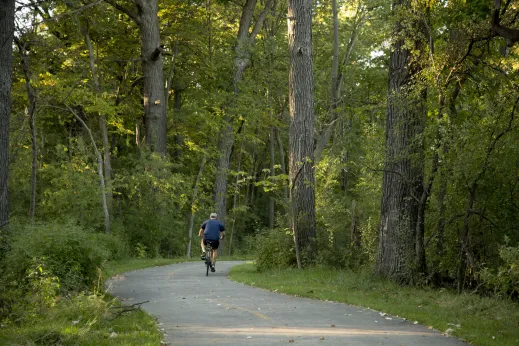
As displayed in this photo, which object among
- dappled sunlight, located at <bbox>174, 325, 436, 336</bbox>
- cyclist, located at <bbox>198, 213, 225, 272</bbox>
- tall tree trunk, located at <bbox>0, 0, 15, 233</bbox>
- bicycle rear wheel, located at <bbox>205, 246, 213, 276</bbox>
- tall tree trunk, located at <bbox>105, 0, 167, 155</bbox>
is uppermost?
tall tree trunk, located at <bbox>105, 0, 167, 155</bbox>

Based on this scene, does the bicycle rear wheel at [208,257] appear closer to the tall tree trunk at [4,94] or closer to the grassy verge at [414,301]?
the grassy verge at [414,301]

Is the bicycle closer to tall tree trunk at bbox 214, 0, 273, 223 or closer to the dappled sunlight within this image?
the dappled sunlight

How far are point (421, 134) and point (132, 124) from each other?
28.2m

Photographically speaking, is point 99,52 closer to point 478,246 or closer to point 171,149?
point 171,149

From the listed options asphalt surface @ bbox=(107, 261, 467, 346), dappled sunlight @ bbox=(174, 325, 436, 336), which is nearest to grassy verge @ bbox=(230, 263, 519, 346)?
asphalt surface @ bbox=(107, 261, 467, 346)

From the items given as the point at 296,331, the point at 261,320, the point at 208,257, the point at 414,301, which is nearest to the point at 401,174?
the point at 414,301

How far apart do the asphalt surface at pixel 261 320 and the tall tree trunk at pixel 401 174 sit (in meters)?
3.25

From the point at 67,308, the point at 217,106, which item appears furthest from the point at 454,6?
the point at 217,106

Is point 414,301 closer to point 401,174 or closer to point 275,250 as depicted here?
point 401,174

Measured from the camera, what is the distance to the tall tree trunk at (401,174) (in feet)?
55.9

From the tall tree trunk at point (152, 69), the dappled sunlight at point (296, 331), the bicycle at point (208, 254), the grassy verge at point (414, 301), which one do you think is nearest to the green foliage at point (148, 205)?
the tall tree trunk at point (152, 69)

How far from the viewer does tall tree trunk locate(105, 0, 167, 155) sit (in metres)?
32.4

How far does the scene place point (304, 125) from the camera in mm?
23094

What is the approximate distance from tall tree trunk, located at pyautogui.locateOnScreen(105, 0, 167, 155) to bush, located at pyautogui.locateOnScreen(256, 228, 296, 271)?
39.1 feet
